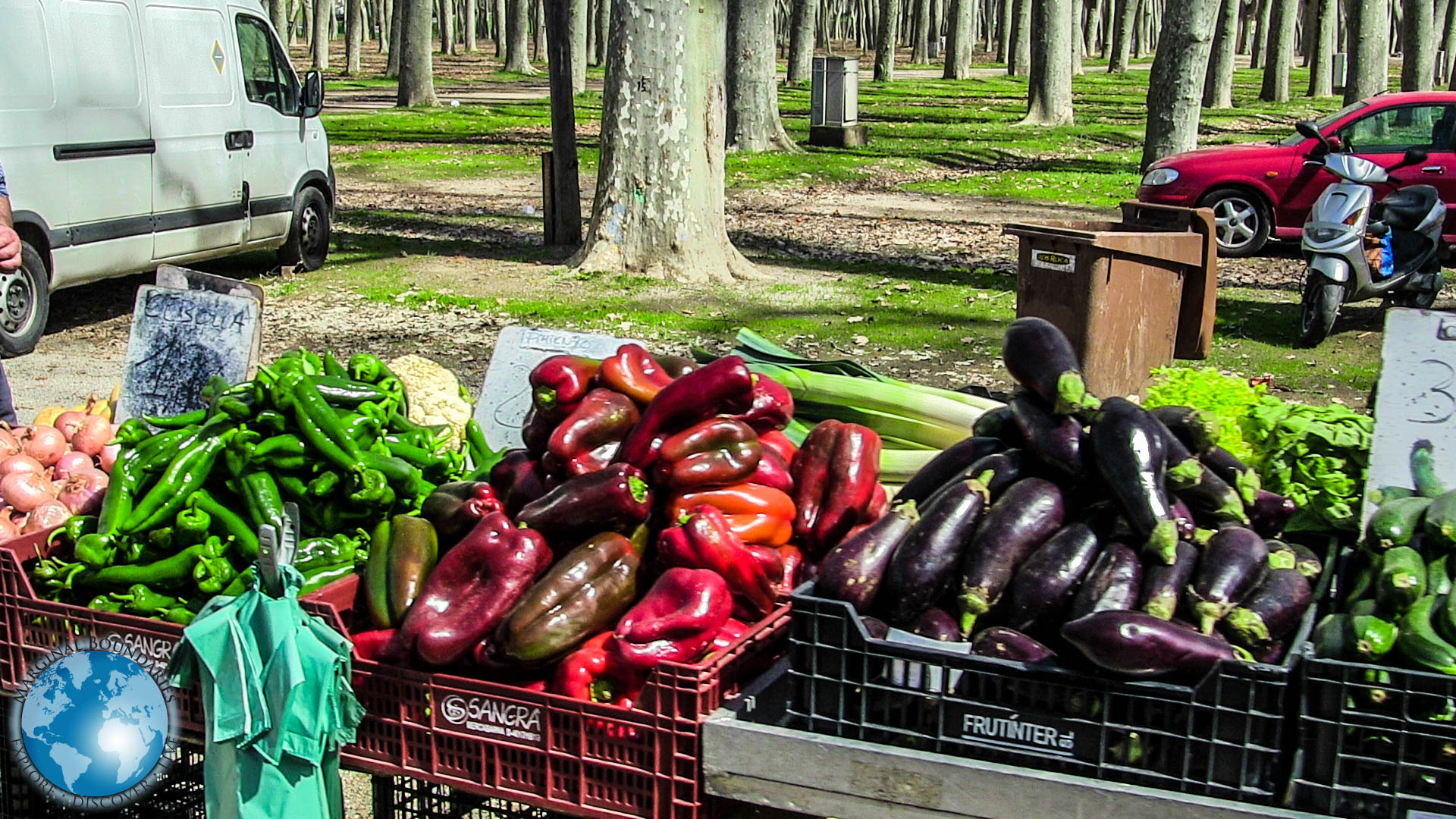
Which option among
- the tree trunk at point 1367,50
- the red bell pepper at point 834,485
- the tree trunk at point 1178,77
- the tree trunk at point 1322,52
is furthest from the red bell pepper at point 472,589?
the tree trunk at point 1322,52

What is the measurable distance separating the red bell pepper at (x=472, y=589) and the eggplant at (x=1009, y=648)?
1.10 meters

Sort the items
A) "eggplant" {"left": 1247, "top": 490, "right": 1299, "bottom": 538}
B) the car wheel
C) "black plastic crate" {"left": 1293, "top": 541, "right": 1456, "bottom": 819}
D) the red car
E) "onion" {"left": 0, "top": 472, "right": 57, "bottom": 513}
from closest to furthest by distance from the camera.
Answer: "black plastic crate" {"left": 1293, "top": 541, "right": 1456, "bottom": 819} < "eggplant" {"left": 1247, "top": 490, "right": 1299, "bottom": 538} < "onion" {"left": 0, "top": 472, "right": 57, "bottom": 513} < the red car < the car wheel

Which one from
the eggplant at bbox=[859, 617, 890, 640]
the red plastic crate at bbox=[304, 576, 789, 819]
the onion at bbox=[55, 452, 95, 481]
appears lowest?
the red plastic crate at bbox=[304, 576, 789, 819]

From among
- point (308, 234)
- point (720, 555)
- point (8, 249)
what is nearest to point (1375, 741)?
point (720, 555)

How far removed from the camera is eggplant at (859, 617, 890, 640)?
2.79 meters

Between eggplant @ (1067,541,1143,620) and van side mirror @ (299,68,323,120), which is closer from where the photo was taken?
eggplant @ (1067,541,1143,620)

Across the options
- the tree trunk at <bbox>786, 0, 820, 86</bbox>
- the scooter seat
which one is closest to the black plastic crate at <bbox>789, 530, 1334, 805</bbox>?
the scooter seat

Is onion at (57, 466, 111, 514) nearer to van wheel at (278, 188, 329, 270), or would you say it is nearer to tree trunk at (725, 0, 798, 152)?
van wheel at (278, 188, 329, 270)

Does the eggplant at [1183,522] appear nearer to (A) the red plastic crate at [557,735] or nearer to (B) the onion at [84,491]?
(A) the red plastic crate at [557,735]

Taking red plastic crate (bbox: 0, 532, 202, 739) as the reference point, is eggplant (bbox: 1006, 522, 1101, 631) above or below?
above

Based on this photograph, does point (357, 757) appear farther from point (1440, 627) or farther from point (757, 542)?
point (1440, 627)

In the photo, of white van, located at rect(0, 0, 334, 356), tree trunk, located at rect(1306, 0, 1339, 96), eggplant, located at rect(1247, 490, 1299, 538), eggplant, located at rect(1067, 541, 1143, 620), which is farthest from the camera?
tree trunk, located at rect(1306, 0, 1339, 96)

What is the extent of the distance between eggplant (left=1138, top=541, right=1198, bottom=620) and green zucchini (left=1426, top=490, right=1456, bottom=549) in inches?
18.0

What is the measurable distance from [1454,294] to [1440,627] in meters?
11.3
